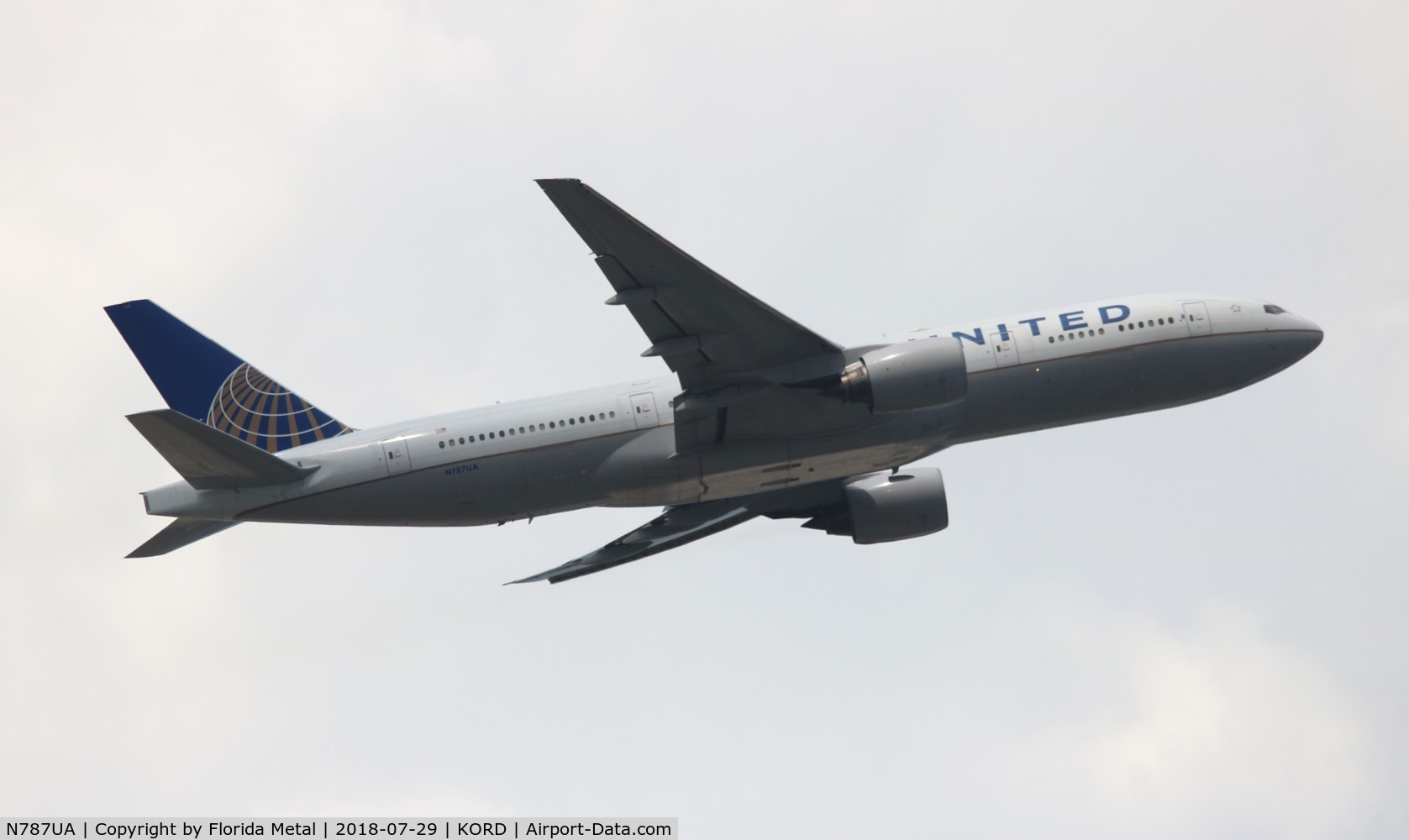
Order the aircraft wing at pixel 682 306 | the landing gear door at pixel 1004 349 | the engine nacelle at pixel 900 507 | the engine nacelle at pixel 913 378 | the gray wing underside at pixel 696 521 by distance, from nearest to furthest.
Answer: the aircraft wing at pixel 682 306, the engine nacelle at pixel 913 378, the landing gear door at pixel 1004 349, the engine nacelle at pixel 900 507, the gray wing underside at pixel 696 521

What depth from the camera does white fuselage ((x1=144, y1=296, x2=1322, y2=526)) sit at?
106 feet

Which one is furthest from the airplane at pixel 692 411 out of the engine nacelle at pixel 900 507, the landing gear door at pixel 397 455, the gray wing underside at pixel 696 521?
the gray wing underside at pixel 696 521

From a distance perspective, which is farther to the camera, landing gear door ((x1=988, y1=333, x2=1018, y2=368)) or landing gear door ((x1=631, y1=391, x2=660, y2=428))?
landing gear door ((x1=988, y1=333, x2=1018, y2=368))

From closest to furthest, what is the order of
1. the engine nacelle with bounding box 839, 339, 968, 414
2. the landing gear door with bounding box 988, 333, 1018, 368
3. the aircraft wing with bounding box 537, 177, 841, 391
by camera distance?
1. the aircraft wing with bounding box 537, 177, 841, 391
2. the engine nacelle with bounding box 839, 339, 968, 414
3. the landing gear door with bounding box 988, 333, 1018, 368

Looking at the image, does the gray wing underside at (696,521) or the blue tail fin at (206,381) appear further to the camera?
the gray wing underside at (696,521)

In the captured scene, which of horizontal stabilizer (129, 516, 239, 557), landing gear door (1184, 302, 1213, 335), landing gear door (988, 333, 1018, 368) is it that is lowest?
horizontal stabilizer (129, 516, 239, 557)

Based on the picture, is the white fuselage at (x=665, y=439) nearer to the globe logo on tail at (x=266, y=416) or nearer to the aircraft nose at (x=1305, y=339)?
the globe logo on tail at (x=266, y=416)

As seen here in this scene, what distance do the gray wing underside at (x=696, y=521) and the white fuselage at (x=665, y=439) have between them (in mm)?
4114

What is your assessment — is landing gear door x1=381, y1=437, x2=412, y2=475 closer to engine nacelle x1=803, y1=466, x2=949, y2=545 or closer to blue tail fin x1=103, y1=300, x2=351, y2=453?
blue tail fin x1=103, y1=300, x2=351, y2=453

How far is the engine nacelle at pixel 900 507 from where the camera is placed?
3716cm

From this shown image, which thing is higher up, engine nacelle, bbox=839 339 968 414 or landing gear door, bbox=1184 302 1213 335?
landing gear door, bbox=1184 302 1213 335

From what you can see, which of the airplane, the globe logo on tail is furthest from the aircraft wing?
the globe logo on tail

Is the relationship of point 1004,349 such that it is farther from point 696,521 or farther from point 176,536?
point 176,536

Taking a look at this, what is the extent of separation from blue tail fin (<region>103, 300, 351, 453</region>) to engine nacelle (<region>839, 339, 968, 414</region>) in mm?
12935
